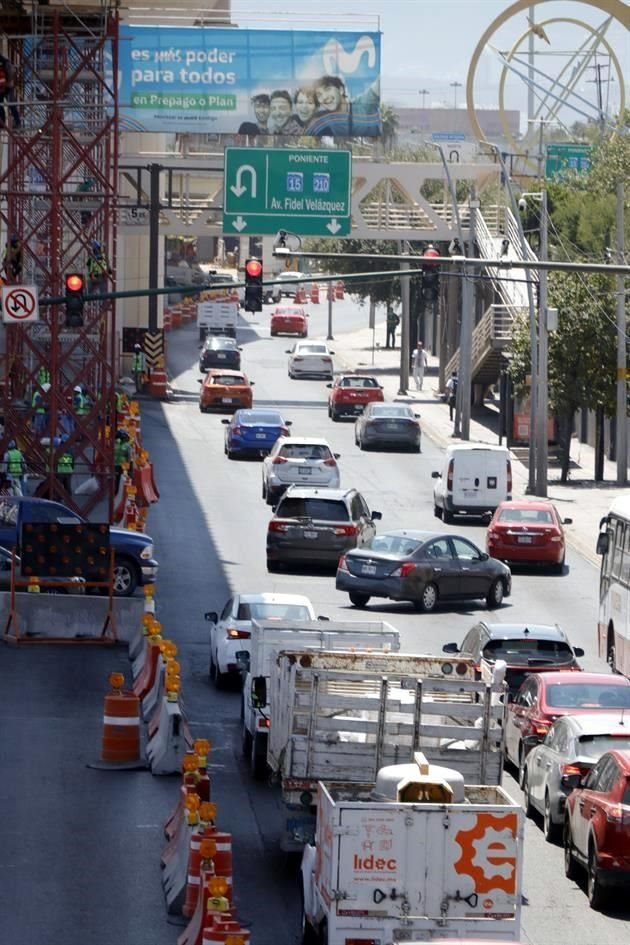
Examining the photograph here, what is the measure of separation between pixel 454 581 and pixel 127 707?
13.7 m

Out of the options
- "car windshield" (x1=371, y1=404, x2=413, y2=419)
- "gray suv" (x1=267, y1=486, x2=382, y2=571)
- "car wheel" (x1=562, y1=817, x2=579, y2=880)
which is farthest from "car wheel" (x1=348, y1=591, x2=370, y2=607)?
"car windshield" (x1=371, y1=404, x2=413, y2=419)

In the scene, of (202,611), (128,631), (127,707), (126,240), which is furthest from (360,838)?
(126,240)

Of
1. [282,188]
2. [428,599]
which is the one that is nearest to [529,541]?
[428,599]

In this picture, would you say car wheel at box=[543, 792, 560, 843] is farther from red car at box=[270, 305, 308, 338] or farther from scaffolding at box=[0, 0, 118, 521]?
red car at box=[270, 305, 308, 338]

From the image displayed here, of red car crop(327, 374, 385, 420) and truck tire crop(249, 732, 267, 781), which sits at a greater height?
red car crop(327, 374, 385, 420)

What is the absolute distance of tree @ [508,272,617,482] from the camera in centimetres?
5544

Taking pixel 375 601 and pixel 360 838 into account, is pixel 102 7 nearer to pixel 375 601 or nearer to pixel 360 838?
pixel 375 601

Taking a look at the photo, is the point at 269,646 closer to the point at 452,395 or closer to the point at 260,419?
the point at 260,419

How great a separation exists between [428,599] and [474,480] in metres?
11.7

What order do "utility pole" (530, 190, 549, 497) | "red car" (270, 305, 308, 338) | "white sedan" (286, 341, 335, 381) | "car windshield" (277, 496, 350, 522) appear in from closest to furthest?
"car windshield" (277, 496, 350, 522) → "utility pole" (530, 190, 549, 497) → "white sedan" (286, 341, 335, 381) → "red car" (270, 305, 308, 338)

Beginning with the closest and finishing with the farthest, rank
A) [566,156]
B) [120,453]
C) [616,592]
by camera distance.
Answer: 1. [616,592]
2. [120,453]
3. [566,156]

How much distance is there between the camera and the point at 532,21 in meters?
85.9

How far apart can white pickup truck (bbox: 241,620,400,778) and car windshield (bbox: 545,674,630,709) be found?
176 cm

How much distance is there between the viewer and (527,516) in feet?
135
